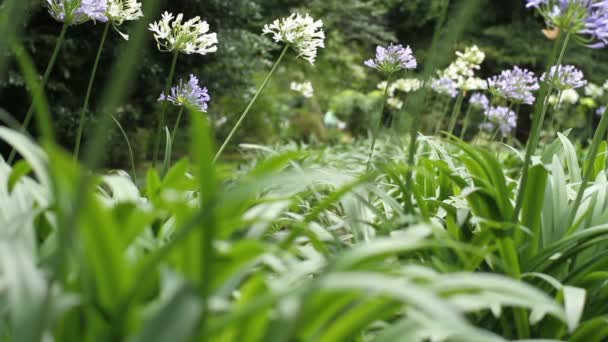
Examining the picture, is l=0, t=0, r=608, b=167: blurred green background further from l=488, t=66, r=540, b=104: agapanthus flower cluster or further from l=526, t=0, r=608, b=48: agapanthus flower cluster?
l=488, t=66, r=540, b=104: agapanthus flower cluster

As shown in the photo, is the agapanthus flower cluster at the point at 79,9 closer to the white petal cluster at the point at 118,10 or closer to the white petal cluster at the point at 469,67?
the white petal cluster at the point at 118,10

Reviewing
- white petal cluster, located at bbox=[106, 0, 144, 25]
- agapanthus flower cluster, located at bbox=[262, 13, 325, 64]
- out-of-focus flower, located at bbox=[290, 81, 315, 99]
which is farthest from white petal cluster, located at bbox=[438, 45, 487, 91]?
white petal cluster, located at bbox=[106, 0, 144, 25]

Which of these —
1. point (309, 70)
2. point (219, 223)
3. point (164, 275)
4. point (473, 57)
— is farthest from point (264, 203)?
point (309, 70)

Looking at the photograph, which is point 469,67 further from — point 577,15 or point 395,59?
point 577,15

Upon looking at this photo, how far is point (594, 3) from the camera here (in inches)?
58.1

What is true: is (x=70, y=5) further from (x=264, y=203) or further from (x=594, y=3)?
(x=594, y=3)

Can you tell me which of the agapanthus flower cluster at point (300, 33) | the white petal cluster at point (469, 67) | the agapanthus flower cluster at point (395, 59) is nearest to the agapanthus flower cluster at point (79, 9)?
the agapanthus flower cluster at point (300, 33)

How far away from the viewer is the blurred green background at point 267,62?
6.58 meters

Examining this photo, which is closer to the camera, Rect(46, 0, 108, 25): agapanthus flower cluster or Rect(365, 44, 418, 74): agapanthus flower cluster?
Rect(46, 0, 108, 25): agapanthus flower cluster

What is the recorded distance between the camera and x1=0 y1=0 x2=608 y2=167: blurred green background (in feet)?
21.6

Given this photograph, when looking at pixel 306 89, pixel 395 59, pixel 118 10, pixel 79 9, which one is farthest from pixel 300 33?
pixel 306 89

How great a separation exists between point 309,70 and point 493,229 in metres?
13.0

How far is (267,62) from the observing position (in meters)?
7.96

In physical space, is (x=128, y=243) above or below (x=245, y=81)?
above
